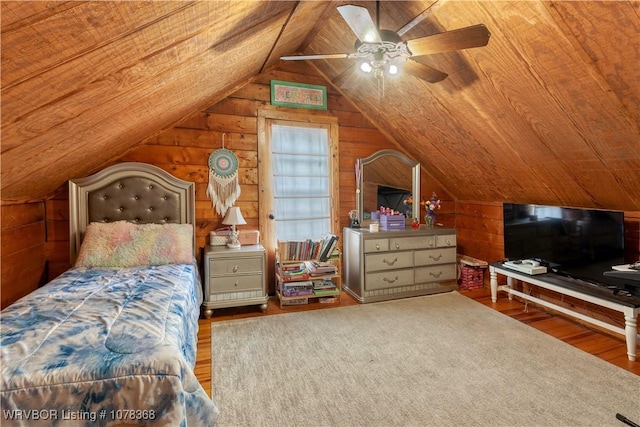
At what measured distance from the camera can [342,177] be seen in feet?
12.9

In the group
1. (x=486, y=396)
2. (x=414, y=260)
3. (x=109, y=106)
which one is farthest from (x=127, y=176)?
(x=486, y=396)

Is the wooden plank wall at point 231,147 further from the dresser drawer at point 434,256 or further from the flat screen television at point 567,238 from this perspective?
the flat screen television at point 567,238

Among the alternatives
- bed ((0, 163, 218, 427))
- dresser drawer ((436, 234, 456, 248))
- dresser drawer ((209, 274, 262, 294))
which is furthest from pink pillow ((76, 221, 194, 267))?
dresser drawer ((436, 234, 456, 248))

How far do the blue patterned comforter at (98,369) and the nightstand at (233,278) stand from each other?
135 centimetres

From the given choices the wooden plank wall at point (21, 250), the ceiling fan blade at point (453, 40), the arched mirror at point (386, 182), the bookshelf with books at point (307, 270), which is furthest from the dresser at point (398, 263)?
the wooden plank wall at point (21, 250)

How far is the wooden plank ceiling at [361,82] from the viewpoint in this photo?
1.18 metres

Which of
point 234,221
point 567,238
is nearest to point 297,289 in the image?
point 234,221

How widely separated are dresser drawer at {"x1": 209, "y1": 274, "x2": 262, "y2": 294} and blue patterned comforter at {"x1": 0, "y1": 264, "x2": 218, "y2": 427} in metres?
1.36

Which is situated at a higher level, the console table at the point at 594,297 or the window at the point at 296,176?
the window at the point at 296,176

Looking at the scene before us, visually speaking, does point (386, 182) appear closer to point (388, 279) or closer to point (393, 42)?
point (388, 279)

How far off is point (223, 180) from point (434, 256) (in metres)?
2.50

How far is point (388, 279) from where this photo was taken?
11.6ft

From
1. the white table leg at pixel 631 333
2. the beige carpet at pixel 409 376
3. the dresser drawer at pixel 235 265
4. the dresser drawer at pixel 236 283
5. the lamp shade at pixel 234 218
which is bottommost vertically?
the beige carpet at pixel 409 376

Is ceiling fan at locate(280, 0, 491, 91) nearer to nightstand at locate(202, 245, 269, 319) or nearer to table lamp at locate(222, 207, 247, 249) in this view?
table lamp at locate(222, 207, 247, 249)
